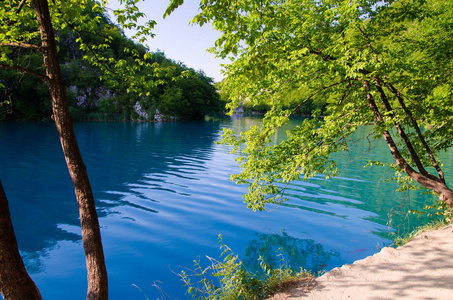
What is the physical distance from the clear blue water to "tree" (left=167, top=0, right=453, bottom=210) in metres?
2.74

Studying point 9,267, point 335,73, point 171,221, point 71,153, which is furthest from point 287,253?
point 9,267

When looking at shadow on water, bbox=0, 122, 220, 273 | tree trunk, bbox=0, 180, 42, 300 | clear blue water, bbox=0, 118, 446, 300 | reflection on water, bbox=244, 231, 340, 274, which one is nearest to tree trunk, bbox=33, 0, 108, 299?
tree trunk, bbox=0, 180, 42, 300

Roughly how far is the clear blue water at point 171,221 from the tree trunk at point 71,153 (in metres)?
3.14

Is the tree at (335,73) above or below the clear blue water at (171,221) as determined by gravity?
above

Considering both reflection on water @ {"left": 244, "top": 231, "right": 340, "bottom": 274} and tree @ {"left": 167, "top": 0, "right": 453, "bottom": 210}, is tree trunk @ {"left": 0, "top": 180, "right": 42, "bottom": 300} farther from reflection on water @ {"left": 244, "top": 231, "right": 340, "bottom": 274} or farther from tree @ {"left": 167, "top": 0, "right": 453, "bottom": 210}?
reflection on water @ {"left": 244, "top": 231, "right": 340, "bottom": 274}

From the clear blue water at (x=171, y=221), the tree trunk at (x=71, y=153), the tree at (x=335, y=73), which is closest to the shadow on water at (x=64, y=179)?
the clear blue water at (x=171, y=221)

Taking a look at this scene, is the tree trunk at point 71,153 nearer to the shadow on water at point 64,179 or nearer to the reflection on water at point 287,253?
the reflection on water at point 287,253

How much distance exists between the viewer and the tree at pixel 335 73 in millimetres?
4996

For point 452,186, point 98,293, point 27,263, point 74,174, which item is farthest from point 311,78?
point 452,186

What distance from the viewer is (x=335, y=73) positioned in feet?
17.8

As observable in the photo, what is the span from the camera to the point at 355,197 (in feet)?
41.7

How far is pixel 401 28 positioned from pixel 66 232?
10670 mm

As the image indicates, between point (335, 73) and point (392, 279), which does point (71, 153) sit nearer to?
point (335, 73)

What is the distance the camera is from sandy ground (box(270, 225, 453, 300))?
13.3 ft
